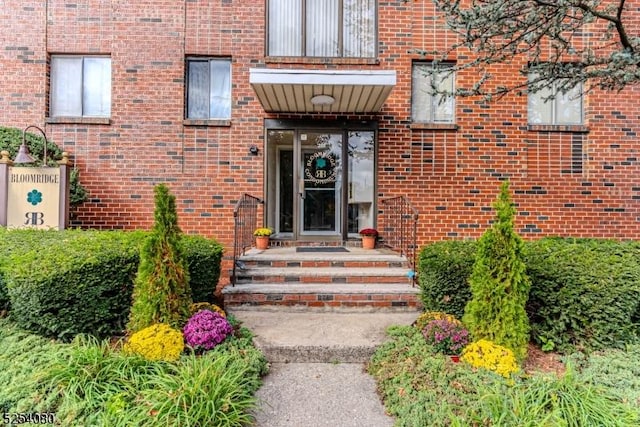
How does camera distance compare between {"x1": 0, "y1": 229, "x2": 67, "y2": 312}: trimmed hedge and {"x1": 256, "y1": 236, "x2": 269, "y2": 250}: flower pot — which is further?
{"x1": 256, "y1": 236, "x2": 269, "y2": 250}: flower pot

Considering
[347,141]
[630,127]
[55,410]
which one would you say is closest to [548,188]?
[630,127]

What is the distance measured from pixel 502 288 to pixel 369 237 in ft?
10.9

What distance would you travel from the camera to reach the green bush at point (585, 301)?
10.9 feet

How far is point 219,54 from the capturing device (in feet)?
20.9

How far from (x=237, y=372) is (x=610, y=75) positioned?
467cm

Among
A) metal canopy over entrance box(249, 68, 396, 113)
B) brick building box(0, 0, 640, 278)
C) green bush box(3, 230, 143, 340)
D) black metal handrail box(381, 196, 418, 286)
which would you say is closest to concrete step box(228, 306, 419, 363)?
green bush box(3, 230, 143, 340)

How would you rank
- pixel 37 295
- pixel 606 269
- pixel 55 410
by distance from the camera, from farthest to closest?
pixel 606 269
pixel 37 295
pixel 55 410

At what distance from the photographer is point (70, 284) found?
324 centimetres

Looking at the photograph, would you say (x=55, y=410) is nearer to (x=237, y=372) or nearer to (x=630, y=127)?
(x=237, y=372)

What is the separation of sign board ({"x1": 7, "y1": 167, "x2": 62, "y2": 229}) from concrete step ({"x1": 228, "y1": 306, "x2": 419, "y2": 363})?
295 centimetres

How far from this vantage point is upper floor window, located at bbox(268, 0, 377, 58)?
6.51 meters

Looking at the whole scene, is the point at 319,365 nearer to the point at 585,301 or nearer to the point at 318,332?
the point at 318,332

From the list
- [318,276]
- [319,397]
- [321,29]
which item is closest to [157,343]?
[319,397]

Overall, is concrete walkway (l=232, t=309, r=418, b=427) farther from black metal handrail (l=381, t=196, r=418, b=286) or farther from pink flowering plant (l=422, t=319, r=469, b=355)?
black metal handrail (l=381, t=196, r=418, b=286)
